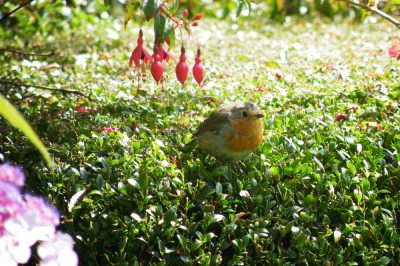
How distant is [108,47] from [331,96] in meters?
3.26

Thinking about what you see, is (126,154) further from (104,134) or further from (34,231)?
(34,231)

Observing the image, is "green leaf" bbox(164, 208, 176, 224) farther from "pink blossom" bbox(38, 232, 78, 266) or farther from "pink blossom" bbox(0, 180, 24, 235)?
"pink blossom" bbox(0, 180, 24, 235)

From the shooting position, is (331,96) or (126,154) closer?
(126,154)

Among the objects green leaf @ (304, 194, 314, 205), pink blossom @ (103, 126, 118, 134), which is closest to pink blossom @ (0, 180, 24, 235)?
green leaf @ (304, 194, 314, 205)

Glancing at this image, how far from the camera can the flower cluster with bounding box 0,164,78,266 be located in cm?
152

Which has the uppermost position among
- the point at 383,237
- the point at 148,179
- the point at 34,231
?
the point at 34,231

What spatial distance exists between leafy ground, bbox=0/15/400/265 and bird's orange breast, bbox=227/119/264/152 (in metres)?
0.12

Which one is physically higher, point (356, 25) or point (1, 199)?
point (1, 199)

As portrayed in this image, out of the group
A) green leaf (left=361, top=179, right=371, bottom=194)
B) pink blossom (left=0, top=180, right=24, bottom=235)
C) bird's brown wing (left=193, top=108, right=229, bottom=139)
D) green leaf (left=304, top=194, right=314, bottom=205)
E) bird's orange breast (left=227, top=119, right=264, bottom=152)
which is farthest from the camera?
bird's brown wing (left=193, top=108, right=229, bottom=139)

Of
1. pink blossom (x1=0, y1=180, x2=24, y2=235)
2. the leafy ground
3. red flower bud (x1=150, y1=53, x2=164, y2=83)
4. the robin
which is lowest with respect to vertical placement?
the leafy ground

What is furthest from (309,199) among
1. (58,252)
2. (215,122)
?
(58,252)

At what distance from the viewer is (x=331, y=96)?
4469 millimetres

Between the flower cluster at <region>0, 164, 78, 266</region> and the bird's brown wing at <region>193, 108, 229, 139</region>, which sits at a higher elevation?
the flower cluster at <region>0, 164, 78, 266</region>

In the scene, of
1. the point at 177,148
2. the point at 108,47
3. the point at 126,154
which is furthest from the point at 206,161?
the point at 108,47
